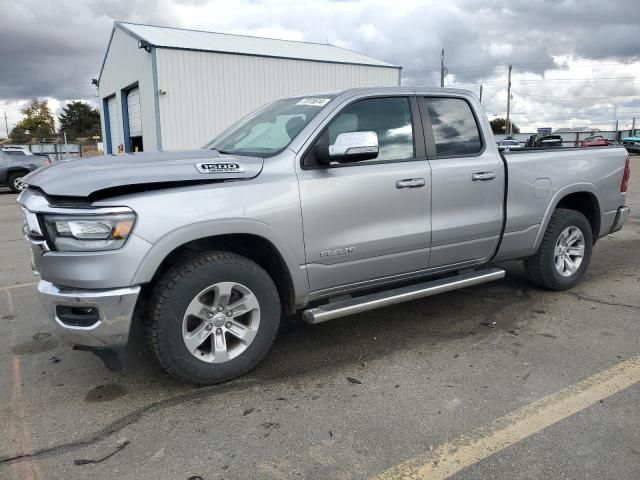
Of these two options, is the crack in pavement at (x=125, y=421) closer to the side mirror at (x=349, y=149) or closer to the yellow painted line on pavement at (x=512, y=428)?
A: the yellow painted line on pavement at (x=512, y=428)

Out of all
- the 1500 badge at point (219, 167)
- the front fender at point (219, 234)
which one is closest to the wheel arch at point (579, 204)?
the front fender at point (219, 234)

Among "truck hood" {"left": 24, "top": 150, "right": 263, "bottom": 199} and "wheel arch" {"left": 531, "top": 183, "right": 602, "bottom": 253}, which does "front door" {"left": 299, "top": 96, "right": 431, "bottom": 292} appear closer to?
"truck hood" {"left": 24, "top": 150, "right": 263, "bottom": 199}

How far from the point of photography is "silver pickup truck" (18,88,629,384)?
3.01 meters

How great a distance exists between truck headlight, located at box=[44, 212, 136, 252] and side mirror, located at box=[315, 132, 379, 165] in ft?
4.14

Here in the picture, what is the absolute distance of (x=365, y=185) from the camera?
3.78 meters

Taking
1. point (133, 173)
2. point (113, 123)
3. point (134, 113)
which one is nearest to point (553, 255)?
point (133, 173)

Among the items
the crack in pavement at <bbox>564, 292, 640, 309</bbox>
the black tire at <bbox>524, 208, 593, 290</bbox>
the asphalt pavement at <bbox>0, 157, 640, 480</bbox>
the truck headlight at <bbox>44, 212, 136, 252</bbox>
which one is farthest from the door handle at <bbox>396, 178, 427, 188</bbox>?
the crack in pavement at <bbox>564, 292, 640, 309</bbox>

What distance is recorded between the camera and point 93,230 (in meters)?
2.95

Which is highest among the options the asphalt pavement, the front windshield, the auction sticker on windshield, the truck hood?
the auction sticker on windshield

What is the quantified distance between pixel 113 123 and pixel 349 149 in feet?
90.6

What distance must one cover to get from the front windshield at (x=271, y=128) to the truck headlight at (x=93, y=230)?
111 cm

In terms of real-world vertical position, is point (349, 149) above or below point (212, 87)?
below

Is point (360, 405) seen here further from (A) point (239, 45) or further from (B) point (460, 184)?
(A) point (239, 45)

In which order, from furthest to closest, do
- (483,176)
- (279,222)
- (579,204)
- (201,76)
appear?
(201,76) → (579,204) → (483,176) → (279,222)
